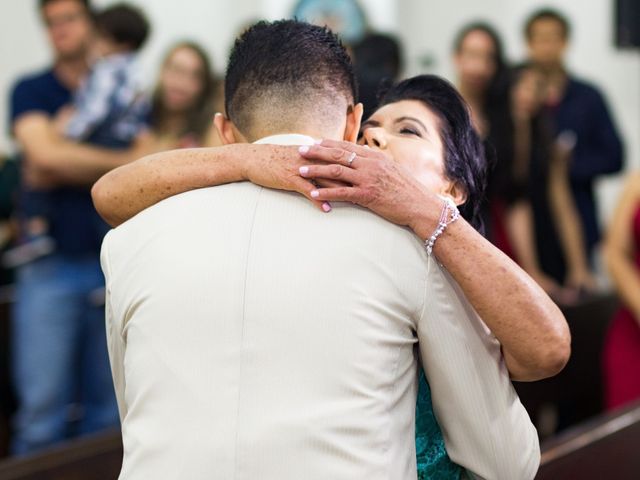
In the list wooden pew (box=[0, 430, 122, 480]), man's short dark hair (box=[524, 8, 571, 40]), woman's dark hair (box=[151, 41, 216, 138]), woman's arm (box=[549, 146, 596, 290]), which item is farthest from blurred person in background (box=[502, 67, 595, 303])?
wooden pew (box=[0, 430, 122, 480])

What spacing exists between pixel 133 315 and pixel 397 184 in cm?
40

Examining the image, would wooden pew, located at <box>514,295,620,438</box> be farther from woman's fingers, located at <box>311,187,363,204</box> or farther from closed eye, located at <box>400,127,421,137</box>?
woman's fingers, located at <box>311,187,363,204</box>

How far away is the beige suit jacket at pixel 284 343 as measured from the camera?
1.30m

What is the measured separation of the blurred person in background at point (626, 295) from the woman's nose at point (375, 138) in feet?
7.67

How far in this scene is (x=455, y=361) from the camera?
1393mm

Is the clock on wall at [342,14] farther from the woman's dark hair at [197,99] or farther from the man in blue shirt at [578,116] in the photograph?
the woman's dark hair at [197,99]

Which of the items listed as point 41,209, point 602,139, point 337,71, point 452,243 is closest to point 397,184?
point 452,243

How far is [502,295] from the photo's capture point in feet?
4.53

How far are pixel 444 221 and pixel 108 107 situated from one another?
2.39 meters

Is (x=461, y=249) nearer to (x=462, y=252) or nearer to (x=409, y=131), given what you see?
(x=462, y=252)

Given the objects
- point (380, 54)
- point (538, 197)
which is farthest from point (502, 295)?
point (538, 197)

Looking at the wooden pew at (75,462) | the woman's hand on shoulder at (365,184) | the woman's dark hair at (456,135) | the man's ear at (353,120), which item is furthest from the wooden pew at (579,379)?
the woman's hand on shoulder at (365,184)

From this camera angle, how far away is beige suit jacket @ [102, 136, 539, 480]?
130 cm

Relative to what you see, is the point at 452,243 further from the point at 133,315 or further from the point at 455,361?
the point at 133,315
